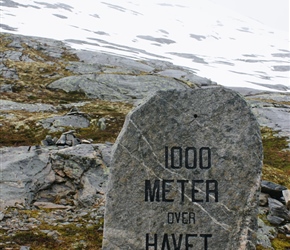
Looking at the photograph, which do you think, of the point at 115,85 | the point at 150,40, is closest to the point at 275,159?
the point at 115,85

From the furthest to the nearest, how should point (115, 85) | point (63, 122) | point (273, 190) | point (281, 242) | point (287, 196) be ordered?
point (115, 85) < point (63, 122) < point (273, 190) < point (287, 196) < point (281, 242)

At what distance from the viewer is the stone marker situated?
7711 mm

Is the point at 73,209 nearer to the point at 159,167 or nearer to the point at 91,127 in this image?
the point at 159,167

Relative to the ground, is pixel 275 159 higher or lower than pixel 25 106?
higher

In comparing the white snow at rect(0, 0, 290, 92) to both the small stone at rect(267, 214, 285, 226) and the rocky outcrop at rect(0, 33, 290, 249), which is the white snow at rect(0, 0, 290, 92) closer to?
the rocky outcrop at rect(0, 33, 290, 249)

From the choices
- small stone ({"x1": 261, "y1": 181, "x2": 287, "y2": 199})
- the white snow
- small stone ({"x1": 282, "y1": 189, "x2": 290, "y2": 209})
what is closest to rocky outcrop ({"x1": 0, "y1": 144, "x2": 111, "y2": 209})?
small stone ({"x1": 261, "y1": 181, "x2": 287, "y2": 199})

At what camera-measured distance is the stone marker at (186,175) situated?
7.71 metres

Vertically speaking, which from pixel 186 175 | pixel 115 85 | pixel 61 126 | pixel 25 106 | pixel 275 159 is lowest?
pixel 25 106

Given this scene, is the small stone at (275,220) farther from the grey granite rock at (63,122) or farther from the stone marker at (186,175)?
the grey granite rock at (63,122)

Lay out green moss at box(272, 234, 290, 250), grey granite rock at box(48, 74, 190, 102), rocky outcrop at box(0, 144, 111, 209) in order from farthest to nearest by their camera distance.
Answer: grey granite rock at box(48, 74, 190, 102), rocky outcrop at box(0, 144, 111, 209), green moss at box(272, 234, 290, 250)

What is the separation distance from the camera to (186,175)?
7840 mm

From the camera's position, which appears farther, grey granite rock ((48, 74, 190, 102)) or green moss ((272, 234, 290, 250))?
grey granite rock ((48, 74, 190, 102))

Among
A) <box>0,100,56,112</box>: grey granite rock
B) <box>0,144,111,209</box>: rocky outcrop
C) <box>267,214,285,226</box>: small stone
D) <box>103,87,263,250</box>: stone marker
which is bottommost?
<box>0,100,56,112</box>: grey granite rock

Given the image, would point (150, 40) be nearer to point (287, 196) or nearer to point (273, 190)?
point (273, 190)
